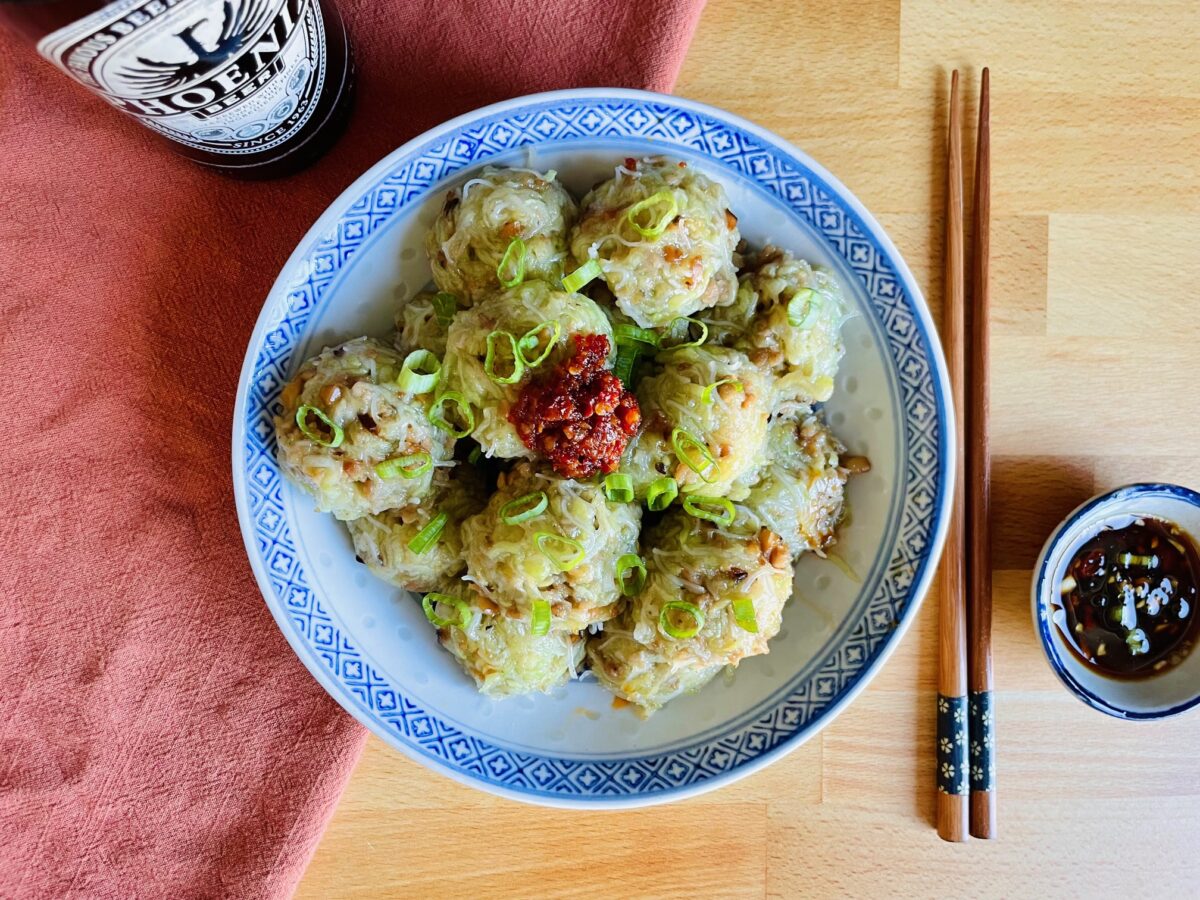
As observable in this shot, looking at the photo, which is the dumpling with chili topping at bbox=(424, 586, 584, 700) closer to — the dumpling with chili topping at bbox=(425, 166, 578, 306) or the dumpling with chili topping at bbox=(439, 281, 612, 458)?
the dumpling with chili topping at bbox=(439, 281, 612, 458)

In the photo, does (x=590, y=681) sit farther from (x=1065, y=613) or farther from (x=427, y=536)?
(x=1065, y=613)

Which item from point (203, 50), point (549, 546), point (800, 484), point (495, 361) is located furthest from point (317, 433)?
point (800, 484)

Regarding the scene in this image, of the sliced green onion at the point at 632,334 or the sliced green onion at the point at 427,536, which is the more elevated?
the sliced green onion at the point at 632,334

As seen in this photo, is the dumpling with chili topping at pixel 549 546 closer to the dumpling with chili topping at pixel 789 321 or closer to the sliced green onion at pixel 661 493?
the sliced green onion at pixel 661 493

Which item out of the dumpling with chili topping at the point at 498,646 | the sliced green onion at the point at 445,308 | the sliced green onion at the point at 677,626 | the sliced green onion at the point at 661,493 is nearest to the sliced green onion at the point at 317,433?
the sliced green onion at the point at 445,308

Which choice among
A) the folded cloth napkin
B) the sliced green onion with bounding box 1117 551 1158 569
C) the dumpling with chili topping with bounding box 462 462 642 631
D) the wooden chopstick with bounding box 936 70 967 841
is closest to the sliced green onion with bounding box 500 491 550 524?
the dumpling with chili topping with bounding box 462 462 642 631

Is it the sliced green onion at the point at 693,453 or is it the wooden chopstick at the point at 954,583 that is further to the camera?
the wooden chopstick at the point at 954,583
